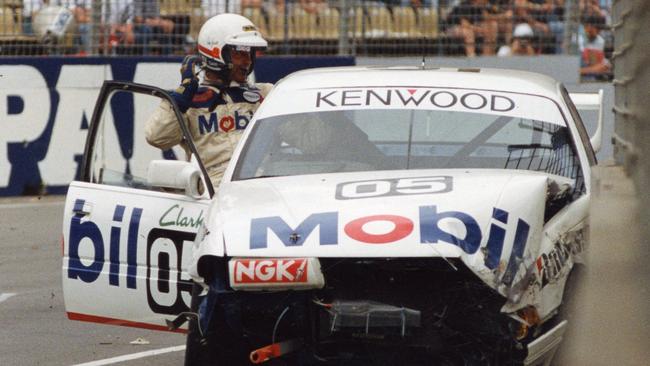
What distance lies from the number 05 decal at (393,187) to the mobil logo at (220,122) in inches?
83.7

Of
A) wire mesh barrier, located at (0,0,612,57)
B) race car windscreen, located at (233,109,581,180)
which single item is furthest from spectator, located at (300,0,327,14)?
race car windscreen, located at (233,109,581,180)

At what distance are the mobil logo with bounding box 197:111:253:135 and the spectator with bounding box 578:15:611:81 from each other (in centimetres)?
843

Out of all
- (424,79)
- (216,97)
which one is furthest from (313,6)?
(424,79)

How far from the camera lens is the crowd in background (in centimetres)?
1443

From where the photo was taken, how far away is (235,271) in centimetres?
483

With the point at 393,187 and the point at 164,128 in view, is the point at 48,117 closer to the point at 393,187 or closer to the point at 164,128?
the point at 164,128

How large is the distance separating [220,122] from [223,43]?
497mm

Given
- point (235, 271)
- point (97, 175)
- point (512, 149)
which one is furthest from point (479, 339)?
point (97, 175)

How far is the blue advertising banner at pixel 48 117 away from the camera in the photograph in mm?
13852

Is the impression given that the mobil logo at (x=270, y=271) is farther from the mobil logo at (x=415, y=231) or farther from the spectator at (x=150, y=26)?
the spectator at (x=150, y=26)

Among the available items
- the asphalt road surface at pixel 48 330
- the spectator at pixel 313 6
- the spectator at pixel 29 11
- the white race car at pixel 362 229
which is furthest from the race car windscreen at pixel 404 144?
the spectator at pixel 313 6

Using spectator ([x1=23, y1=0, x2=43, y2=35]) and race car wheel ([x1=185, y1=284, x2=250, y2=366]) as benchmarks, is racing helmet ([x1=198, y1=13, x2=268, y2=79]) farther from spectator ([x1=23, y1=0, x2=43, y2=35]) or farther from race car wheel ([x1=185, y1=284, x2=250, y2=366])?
spectator ([x1=23, y1=0, x2=43, y2=35])

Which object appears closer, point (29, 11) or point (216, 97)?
point (216, 97)

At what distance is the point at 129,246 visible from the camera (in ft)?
21.1
